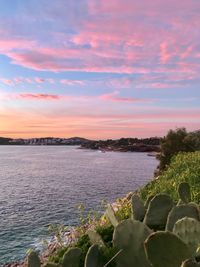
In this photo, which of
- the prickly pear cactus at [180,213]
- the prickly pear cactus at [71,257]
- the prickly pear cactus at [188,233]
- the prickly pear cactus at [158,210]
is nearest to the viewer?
the prickly pear cactus at [188,233]

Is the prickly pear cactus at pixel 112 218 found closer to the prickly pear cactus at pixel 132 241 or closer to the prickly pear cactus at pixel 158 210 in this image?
the prickly pear cactus at pixel 158 210

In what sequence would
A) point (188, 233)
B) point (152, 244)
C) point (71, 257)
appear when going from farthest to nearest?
point (71, 257) < point (188, 233) < point (152, 244)

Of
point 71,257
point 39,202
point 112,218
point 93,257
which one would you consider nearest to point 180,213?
point 93,257

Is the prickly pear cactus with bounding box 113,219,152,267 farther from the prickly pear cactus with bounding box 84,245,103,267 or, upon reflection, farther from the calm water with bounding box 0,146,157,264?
the calm water with bounding box 0,146,157,264

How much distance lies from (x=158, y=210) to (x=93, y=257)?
4.35 ft

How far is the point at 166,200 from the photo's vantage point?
448 centimetres

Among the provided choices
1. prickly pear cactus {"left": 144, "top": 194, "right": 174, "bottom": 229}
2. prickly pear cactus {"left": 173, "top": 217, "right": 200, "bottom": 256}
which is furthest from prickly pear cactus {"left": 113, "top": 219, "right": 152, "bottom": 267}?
prickly pear cactus {"left": 144, "top": 194, "right": 174, "bottom": 229}

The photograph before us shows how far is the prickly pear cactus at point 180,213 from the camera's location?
370cm

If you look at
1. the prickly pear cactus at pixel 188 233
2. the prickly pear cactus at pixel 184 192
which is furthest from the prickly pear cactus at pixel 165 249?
the prickly pear cactus at pixel 184 192

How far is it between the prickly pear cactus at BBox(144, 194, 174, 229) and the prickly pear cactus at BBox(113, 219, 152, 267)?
0.93 meters

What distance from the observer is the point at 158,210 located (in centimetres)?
445

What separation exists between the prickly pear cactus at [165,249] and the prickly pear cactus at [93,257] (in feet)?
2.61

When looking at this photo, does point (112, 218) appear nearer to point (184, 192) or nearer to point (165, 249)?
point (184, 192)

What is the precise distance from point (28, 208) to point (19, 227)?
9201mm
